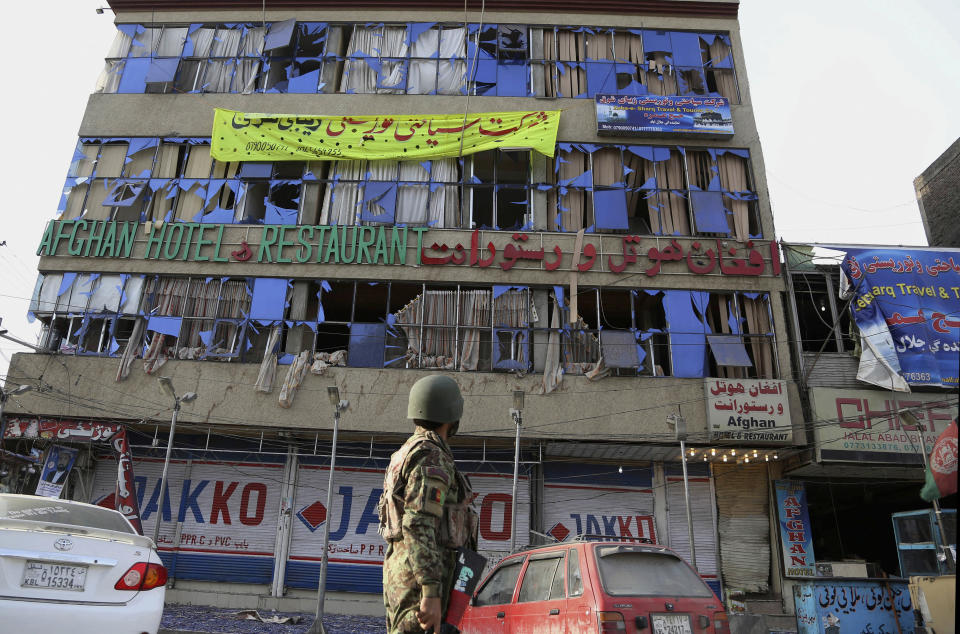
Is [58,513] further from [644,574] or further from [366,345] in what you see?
[366,345]

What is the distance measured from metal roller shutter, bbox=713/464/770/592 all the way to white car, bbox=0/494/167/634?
14.3 meters

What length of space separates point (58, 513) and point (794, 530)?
51.5ft

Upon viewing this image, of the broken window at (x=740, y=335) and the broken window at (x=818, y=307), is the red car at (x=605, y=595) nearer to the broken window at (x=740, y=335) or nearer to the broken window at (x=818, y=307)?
the broken window at (x=740, y=335)

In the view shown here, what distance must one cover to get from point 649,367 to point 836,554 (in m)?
10.8

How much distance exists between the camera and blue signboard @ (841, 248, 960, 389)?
15.6 metres

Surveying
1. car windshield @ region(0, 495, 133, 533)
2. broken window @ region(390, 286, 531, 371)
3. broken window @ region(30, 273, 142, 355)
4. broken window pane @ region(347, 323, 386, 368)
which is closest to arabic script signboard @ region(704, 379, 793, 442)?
broken window @ region(390, 286, 531, 371)

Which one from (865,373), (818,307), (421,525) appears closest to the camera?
(421,525)

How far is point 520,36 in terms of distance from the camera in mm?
20156

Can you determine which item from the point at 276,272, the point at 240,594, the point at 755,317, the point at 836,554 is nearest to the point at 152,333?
the point at 276,272

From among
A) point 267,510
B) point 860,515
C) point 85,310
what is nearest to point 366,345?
point 267,510

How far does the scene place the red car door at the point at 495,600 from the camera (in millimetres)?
6422


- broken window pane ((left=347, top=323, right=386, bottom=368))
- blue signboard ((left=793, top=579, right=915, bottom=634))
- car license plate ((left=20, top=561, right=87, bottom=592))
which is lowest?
blue signboard ((left=793, top=579, right=915, bottom=634))

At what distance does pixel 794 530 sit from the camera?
15.8m

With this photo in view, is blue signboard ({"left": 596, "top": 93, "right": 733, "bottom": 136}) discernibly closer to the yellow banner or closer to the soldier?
the yellow banner
